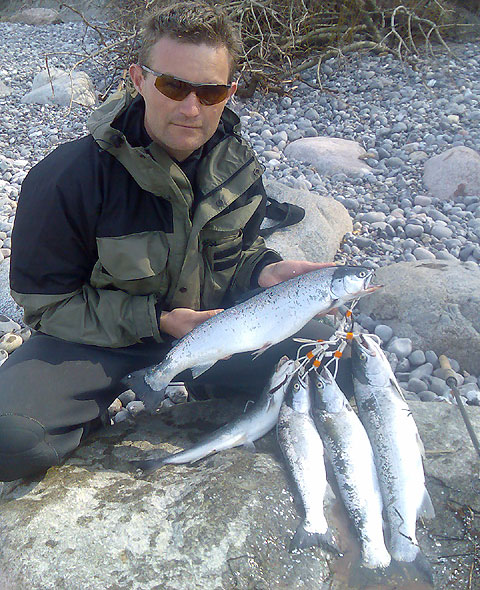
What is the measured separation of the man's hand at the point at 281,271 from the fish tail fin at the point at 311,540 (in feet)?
4.44

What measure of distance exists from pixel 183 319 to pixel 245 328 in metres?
0.34

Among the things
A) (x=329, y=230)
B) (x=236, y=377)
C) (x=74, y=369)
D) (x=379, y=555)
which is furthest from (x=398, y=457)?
(x=329, y=230)

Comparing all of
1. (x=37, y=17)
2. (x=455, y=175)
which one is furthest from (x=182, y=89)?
(x=37, y=17)

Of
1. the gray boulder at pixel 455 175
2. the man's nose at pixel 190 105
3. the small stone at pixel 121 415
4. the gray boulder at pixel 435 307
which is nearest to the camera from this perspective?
the man's nose at pixel 190 105

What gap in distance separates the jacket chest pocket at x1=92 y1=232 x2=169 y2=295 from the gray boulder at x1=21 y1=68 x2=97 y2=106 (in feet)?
22.2

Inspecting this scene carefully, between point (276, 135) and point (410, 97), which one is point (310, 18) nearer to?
point (410, 97)

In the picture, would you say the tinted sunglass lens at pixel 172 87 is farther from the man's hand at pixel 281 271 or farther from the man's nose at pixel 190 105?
the man's hand at pixel 281 271

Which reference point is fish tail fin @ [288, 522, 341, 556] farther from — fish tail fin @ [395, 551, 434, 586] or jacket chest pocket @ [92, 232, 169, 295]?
jacket chest pocket @ [92, 232, 169, 295]

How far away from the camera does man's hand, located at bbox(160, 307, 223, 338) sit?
3.04m

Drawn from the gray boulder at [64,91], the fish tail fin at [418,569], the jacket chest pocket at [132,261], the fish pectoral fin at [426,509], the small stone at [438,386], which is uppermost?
the jacket chest pocket at [132,261]

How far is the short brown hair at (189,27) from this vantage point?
8.67 ft

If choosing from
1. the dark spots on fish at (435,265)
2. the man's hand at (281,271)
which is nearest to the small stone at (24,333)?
the man's hand at (281,271)

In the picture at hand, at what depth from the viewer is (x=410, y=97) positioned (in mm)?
8625

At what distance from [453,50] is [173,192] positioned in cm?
903
